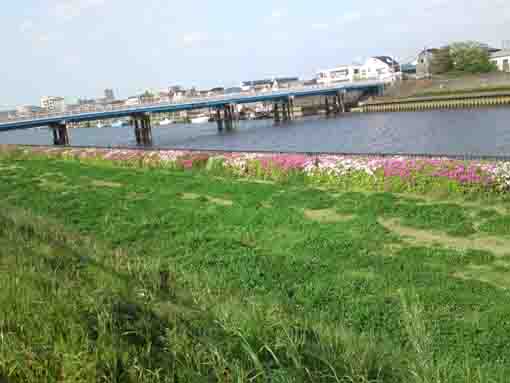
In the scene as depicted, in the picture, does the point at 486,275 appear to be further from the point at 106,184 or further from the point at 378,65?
the point at 378,65

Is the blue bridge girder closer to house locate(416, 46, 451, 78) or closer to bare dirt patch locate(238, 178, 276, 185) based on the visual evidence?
house locate(416, 46, 451, 78)

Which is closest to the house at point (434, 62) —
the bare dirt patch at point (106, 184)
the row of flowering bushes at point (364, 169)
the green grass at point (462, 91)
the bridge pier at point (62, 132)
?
the green grass at point (462, 91)

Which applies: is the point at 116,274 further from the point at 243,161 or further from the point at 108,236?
the point at 243,161

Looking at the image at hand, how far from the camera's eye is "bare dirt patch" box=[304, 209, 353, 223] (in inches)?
432

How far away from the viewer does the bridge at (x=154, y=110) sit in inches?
2264

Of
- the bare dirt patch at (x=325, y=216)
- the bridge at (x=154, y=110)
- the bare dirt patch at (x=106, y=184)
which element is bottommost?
the bare dirt patch at (x=325, y=216)

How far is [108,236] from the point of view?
1069 cm

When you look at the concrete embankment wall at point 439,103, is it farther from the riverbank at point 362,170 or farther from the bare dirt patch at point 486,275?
the bare dirt patch at point 486,275

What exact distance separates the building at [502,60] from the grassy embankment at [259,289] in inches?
3823

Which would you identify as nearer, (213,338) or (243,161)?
(213,338)

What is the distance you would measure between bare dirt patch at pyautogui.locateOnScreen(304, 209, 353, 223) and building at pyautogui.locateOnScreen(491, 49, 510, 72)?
98.4 m

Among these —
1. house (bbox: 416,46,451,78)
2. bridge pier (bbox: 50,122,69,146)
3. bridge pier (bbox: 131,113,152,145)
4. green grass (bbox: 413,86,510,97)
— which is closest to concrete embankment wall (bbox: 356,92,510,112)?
green grass (bbox: 413,86,510,97)

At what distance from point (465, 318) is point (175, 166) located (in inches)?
678

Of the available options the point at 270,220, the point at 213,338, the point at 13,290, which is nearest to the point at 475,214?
the point at 270,220
